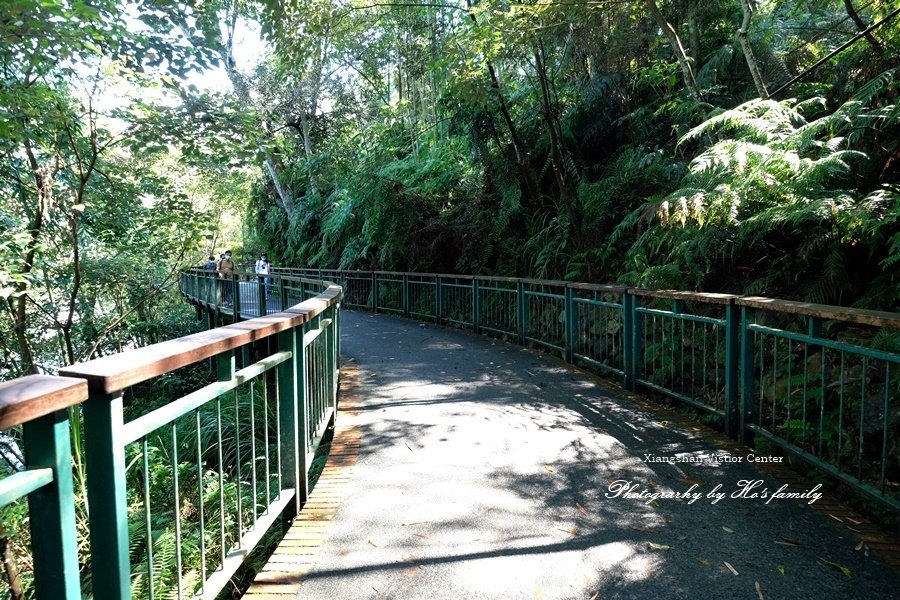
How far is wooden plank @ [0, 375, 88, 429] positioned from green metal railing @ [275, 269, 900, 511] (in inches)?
130

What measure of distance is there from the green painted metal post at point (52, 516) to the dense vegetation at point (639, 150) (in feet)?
18.7

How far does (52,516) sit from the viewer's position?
1.42 metres

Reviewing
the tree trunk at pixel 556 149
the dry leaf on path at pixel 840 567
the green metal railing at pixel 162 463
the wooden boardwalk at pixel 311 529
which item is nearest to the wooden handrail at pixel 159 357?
the green metal railing at pixel 162 463

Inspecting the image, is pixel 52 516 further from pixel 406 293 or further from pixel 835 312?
pixel 406 293

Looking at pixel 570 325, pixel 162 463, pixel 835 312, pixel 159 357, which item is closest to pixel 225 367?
pixel 159 357

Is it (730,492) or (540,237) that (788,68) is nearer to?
(540,237)

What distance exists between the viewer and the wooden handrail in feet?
5.16

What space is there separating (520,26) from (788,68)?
4217mm

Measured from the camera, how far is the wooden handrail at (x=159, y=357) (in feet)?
5.16

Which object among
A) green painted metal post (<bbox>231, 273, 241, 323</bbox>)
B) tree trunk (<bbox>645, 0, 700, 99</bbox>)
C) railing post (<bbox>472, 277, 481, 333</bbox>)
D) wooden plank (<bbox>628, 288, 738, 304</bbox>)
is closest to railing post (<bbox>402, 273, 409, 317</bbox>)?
railing post (<bbox>472, 277, 481, 333</bbox>)

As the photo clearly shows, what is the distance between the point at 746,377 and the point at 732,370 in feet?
0.62

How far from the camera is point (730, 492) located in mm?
3574

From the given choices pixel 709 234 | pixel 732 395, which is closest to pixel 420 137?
pixel 709 234

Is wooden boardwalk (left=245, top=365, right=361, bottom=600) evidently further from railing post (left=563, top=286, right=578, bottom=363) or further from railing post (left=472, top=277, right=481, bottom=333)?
railing post (left=472, top=277, right=481, bottom=333)
